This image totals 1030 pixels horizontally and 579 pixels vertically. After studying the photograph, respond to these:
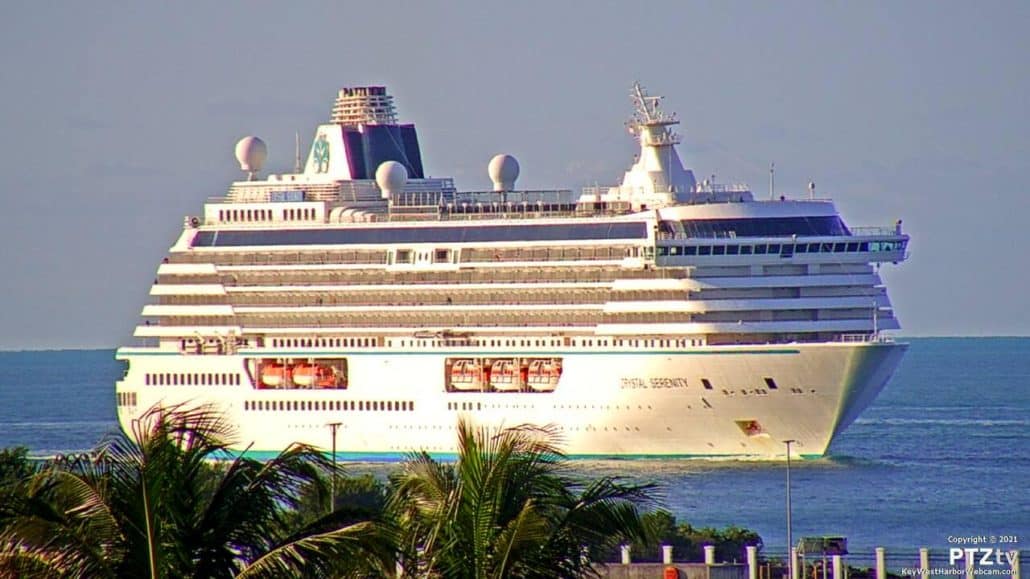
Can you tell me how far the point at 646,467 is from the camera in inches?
2623

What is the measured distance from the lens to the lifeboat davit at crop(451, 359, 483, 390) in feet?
230

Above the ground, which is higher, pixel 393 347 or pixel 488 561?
pixel 393 347

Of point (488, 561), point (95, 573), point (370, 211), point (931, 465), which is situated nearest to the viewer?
point (95, 573)

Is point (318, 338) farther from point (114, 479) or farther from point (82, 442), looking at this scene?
point (114, 479)

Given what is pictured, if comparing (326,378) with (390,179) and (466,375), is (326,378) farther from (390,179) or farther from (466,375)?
(390,179)

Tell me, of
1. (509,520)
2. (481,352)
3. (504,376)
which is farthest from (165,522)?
(481,352)

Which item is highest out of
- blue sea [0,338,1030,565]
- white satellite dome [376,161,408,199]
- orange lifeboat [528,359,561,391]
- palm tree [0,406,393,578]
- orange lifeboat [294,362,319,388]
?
white satellite dome [376,161,408,199]

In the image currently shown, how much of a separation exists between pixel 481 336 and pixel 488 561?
2000 inches

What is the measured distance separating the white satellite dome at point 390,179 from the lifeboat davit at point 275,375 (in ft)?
21.9

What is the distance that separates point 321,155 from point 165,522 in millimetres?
61204

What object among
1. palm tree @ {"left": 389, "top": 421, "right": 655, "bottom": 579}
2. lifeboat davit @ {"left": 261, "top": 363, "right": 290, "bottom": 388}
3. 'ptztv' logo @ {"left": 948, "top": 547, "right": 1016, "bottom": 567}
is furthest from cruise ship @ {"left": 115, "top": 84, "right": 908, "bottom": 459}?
palm tree @ {"left": 389, "top": 421, "right": 655, "bottom": 579}

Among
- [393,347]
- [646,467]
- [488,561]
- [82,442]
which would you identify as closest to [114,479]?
[488,561]

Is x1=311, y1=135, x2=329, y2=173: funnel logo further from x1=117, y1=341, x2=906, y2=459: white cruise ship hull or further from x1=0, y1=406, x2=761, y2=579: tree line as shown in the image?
x1=0, y1=406, x2=761, y2=579: tree line

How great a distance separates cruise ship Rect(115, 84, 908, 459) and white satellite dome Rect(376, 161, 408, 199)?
0.10 m
